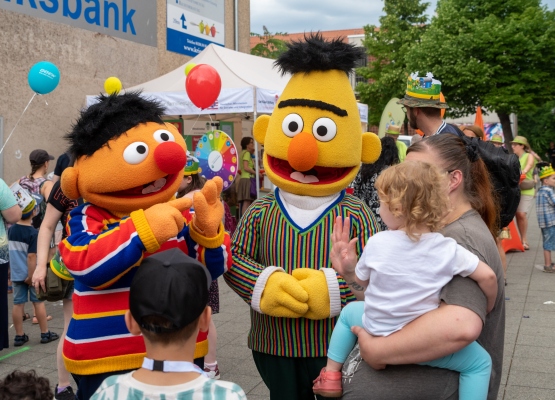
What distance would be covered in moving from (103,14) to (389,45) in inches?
973

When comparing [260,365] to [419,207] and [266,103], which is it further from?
[266,103]

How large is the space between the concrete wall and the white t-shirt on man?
7060 mm

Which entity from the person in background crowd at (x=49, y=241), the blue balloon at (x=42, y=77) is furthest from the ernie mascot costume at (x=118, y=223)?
the blue balloon at (x=42, y=77)

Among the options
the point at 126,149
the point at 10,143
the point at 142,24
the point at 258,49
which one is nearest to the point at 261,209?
the point at 126,149

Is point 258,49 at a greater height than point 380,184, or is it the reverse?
point 258,49

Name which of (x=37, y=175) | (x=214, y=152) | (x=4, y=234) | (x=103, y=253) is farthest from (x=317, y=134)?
(x=214, y=152)

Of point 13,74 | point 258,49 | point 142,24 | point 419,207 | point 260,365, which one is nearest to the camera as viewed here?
point 419,207

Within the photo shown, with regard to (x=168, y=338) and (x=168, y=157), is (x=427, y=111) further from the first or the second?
(x=168, y=338)

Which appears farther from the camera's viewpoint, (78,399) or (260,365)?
(260,365)

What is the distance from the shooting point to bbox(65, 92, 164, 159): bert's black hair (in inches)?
111

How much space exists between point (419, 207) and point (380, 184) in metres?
0.15

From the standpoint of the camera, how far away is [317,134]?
3037 mm

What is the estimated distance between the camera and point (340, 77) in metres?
3.13

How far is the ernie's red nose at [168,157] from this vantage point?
276 cm
